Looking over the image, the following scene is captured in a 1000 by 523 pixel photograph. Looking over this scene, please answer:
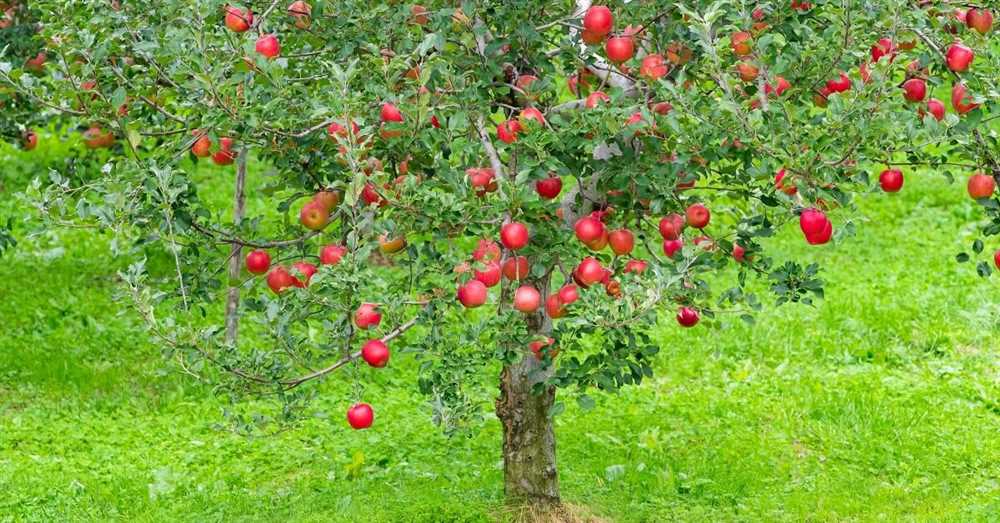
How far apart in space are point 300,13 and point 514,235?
4.54ft

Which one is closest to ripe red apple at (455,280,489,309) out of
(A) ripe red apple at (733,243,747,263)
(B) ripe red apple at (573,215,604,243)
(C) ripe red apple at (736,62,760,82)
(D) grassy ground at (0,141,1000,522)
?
(B) ripe red apple at (573,215,604,243)

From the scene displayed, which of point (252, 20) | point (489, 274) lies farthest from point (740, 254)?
point (252, 20)

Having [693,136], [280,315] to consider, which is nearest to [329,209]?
[280,315]

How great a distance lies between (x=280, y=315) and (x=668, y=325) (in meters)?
5.49

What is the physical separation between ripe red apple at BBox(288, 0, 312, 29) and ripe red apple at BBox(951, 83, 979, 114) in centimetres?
243

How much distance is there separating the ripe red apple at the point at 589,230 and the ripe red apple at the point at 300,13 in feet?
4.47

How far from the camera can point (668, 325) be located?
9.66 metres

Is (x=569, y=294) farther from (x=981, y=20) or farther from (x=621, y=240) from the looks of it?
(x=981, y=20)

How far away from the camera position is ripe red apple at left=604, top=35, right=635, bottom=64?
452 cm

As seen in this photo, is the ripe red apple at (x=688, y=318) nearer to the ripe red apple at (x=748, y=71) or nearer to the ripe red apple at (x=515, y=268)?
the ripe red apple at (x=515, y=268)

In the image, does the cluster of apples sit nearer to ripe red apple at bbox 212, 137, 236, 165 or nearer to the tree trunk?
ripe red apple at bbox 212, 137, 236, 165

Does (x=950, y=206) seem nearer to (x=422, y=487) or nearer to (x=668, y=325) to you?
(x=668, y=325)

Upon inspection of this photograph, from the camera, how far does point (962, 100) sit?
4.39 meters

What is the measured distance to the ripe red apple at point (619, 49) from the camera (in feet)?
14.8
